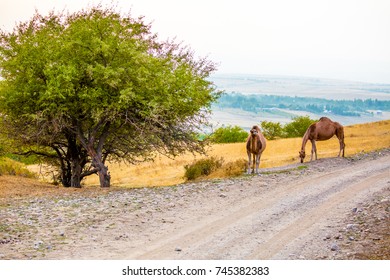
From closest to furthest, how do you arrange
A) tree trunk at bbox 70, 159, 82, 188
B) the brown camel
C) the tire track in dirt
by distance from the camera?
1. the tire track in dirt
2. tree trunk at bbox 70, 159, 82, 188
3. the brown camel

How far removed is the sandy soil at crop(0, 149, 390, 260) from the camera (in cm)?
1154

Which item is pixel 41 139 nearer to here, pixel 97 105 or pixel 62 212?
pixel 97 105

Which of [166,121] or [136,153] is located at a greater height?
[166,121]

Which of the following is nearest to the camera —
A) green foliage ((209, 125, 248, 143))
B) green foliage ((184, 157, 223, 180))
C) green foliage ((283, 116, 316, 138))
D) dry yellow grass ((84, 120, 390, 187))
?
green foliage ((184, 157, 223, 180))

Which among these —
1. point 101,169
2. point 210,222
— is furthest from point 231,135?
point 210,222

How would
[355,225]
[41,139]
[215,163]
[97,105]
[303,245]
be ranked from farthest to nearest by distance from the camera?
[215,163]
[41,139]
[97,105]
[355,225]
[303,245]

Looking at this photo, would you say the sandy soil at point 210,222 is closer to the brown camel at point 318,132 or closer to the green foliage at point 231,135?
the brown camel at point 318,132

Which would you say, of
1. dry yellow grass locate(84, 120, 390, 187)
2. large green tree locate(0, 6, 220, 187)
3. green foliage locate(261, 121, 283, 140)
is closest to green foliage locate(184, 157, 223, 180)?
dry yellow grass locate(84, 120, 390, 187)

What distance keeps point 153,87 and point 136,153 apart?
19.0 ft

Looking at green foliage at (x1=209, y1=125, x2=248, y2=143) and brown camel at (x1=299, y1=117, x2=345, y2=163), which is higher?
brown camel at (x1=299, y1=117, x2=345, y2=163)

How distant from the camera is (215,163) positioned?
1162 inches

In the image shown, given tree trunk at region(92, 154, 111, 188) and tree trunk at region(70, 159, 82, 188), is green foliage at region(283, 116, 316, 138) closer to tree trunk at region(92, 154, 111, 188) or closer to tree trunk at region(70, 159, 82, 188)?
tree trunk at region(70, 159, 82, 188)

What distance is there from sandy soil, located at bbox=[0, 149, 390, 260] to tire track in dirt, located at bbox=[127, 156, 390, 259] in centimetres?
2
